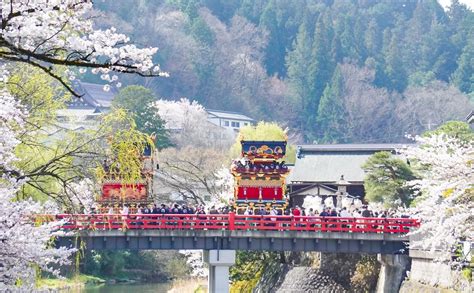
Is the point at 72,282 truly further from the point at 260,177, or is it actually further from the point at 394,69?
the point at 394,69

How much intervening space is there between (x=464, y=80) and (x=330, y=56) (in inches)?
522

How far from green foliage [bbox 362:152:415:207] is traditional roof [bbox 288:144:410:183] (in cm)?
1208

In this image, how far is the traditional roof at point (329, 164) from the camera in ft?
170

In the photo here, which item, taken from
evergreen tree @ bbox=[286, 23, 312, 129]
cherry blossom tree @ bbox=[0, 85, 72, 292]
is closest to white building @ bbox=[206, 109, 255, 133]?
evergreen tree @ bbox=[286, 23, 312, 129]

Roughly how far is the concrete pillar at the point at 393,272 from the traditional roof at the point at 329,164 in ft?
62.0

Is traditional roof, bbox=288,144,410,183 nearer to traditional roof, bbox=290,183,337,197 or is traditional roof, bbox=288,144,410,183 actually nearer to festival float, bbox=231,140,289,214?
traditional roof, bbox=290,183,337,197

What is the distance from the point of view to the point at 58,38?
10.6 meters

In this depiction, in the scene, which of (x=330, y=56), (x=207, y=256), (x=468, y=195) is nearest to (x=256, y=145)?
(x=207, y=256)

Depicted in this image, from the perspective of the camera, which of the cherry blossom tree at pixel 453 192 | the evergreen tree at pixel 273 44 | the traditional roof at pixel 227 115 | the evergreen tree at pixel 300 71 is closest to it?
the cherry blossom tree at pixel 453 192

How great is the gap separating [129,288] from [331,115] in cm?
4902

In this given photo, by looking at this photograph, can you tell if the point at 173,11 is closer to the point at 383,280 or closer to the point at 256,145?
the point at 256,145

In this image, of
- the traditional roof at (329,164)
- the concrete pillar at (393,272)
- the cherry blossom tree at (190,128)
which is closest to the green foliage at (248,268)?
the concrete pillar at (393,272)

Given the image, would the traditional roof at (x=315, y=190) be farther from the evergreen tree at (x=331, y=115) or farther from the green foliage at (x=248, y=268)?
the evergreen tree at (x=331, y=115)

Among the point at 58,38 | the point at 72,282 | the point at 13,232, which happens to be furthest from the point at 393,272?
the point at 58,38
